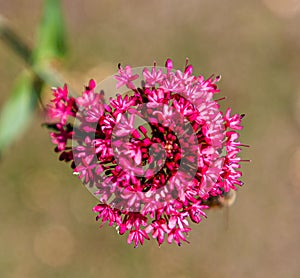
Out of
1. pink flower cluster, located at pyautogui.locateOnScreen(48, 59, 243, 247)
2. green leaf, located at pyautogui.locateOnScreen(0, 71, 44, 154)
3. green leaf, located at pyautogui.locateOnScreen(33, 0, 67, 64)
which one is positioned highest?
green leaf, located at pyautogui.locateOnScreen(33, 0, 67, 64)

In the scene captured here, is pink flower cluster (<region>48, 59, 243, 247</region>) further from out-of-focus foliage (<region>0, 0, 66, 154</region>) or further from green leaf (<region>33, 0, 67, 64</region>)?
green leaf (<region>33, 0, 67, 64</region>)

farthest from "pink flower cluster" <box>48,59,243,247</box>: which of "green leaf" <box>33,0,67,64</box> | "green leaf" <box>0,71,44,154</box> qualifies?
"green leaf" <box>33,0,67,64</box>

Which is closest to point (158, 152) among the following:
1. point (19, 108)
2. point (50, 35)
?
point (19, 108)

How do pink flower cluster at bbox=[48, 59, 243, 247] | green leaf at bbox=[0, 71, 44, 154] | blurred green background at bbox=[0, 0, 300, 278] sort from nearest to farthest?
pink flower cluster at bbox=[48, 59, 243, 247], green leaf at bbox=[0, 71, 44, 154], blurred green background at bbox=[0, 0, 300, 278]

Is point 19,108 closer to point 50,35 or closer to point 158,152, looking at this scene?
point 50,35

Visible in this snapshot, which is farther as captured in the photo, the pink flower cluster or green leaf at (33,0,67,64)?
green leaf at (33,0,67,64)

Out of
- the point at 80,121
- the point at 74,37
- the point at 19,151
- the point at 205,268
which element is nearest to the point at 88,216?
the point at 19,151

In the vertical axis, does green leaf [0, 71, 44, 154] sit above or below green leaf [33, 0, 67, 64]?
below

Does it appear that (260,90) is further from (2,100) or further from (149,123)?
(149,123)
